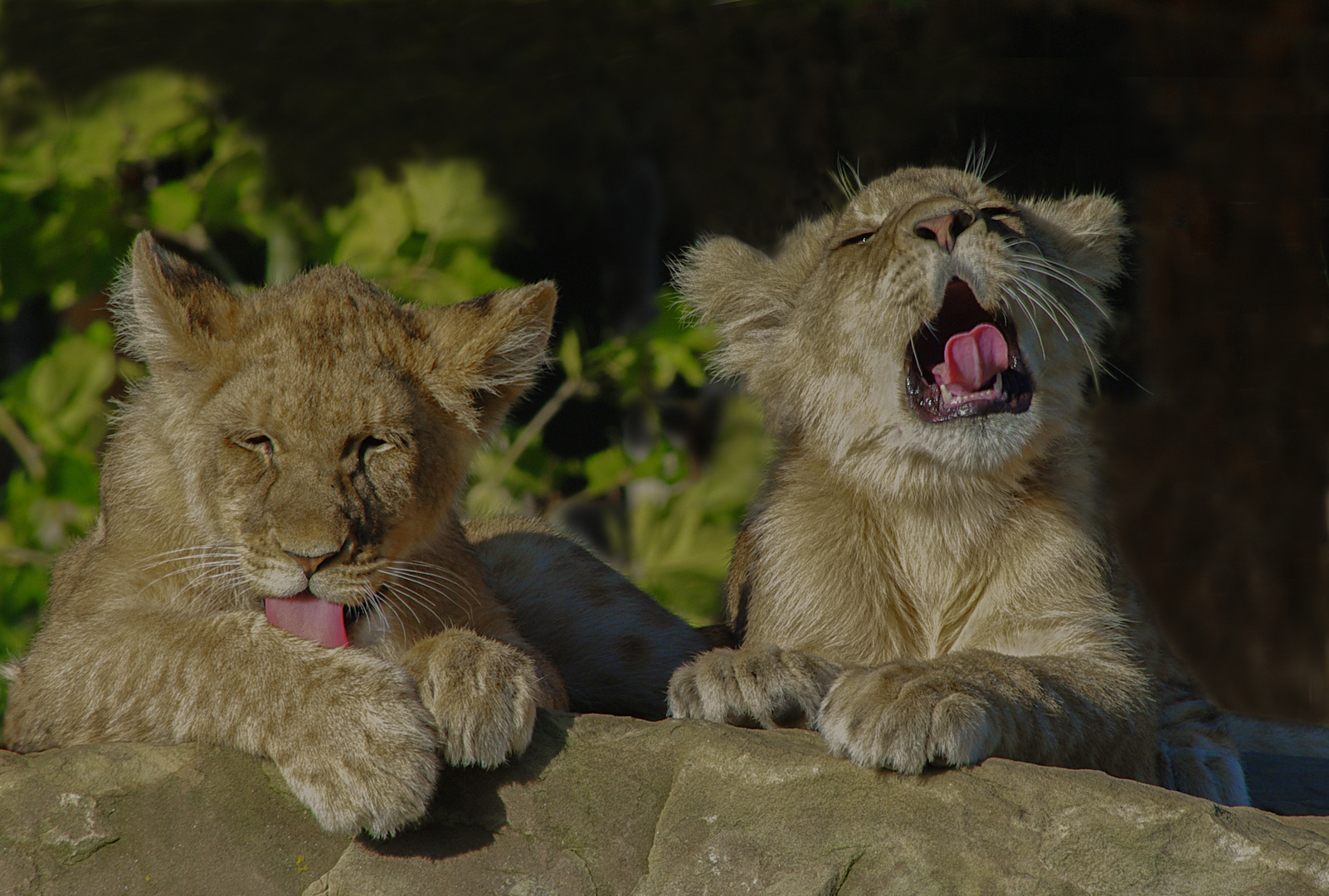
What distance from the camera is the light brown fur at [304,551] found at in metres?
3.09

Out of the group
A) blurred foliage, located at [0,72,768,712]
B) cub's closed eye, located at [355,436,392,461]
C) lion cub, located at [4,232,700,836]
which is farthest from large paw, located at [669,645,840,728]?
blurred foliage, located at [0,72,768,712]

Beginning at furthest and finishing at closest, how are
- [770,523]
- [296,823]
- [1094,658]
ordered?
Result: [770,523], [1094,658], [296,823]

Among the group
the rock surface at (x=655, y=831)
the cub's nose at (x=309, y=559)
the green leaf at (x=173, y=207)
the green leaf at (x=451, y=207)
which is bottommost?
the rock surface at (x=655, y=831)

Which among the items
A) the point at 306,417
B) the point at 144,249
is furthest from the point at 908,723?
the point at 144,249

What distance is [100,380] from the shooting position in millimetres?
6039

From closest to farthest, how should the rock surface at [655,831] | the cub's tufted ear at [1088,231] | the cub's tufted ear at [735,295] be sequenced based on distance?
the rock surface at [655,831] → the cub's tufted ear at [1088,231] → the cub's tufted ear at [735,295]

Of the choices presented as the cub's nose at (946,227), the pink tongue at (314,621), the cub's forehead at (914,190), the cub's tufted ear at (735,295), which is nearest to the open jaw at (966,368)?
the cub's nose at (946,227)

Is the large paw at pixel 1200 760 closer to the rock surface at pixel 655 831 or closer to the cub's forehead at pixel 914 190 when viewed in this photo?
the rock surface at pixel 655 831

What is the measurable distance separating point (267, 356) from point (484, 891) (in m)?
1.41

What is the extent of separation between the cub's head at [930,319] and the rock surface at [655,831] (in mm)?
1177

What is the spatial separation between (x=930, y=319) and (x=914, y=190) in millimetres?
523

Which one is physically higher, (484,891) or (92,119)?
(92,119)

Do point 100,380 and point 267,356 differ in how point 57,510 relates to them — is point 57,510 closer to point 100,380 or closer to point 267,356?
point 100,380

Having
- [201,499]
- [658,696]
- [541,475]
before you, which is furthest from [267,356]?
[541,475]
